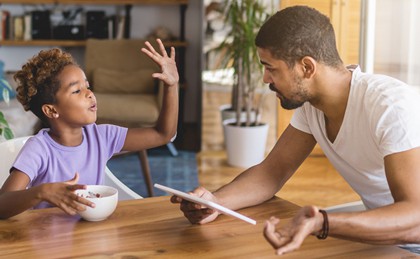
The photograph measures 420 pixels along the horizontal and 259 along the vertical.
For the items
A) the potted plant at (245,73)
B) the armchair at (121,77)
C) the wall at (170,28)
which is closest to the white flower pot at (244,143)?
the potted plant at (245,73)

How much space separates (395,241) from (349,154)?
1.22 feet

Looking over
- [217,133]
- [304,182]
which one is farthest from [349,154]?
[217,133]

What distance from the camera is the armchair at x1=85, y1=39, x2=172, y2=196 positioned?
15.3 ft

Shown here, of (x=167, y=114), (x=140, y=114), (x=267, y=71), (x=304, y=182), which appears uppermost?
(x=267, y=71)

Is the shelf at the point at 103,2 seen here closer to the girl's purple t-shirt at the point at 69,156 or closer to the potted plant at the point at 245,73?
the potted plant at the point at 245,73

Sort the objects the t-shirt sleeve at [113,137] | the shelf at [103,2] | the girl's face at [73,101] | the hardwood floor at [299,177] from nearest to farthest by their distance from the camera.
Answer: the girl's face at [73,101]
the t-shirt sleeve at [113,137]
the hardwood floor at [299,177]
the shelf at [103,2]

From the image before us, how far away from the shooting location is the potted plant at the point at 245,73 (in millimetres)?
4578

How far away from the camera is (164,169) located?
4559 millimetres

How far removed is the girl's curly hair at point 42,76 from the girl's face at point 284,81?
0.59 meters

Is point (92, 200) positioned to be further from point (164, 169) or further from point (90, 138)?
point (164, 169)

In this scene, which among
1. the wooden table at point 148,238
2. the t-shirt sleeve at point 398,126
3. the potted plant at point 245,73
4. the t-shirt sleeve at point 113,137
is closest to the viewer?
the wooden table at point 148,238

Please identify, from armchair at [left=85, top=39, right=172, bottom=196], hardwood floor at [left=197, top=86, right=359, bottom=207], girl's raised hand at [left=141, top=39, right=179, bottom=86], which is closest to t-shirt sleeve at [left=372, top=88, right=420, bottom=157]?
girl's raised hand at [left=141, top=39, right=179, bottom=86]

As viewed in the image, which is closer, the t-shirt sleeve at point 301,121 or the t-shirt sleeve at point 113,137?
the t-shirt sleeve at point 301,121

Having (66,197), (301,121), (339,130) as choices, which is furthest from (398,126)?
(66,197)
